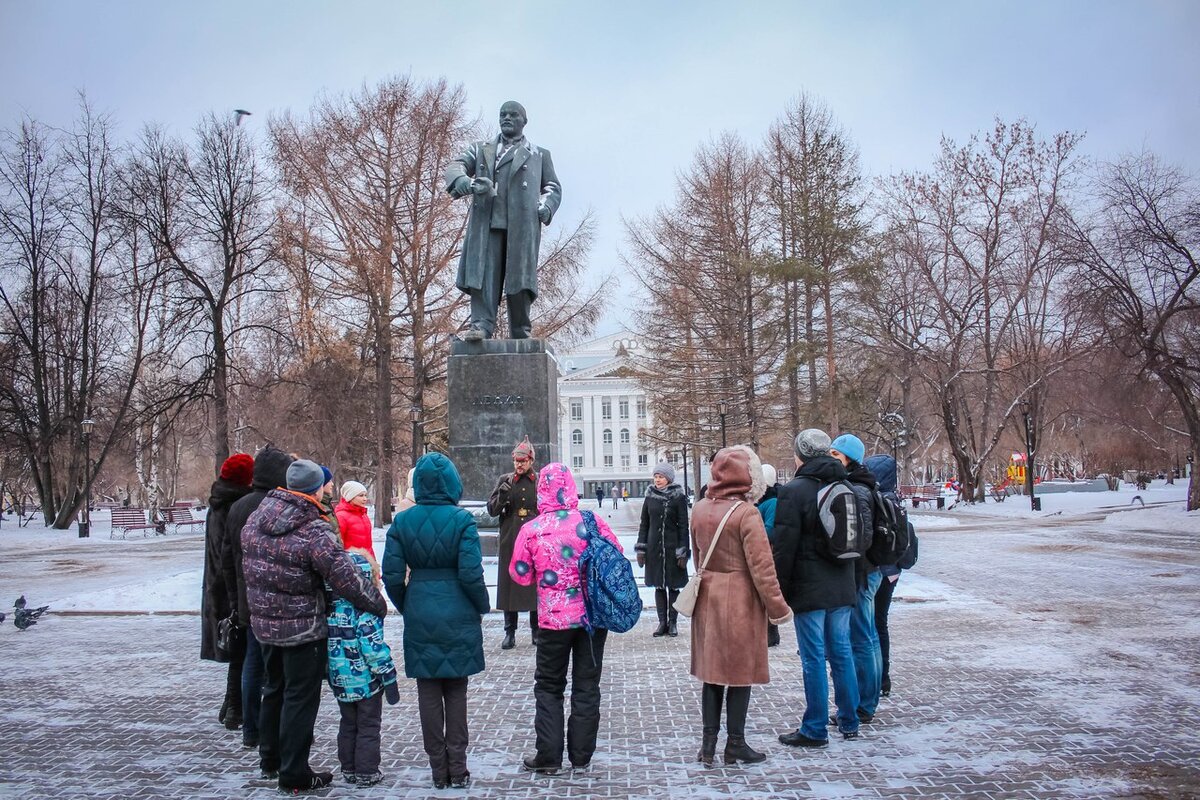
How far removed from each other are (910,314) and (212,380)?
84.9 ft

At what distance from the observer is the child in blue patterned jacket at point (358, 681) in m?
4.57

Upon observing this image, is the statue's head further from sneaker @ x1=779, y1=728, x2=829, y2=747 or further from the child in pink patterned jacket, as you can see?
sneaker @ x1=779, y1=728, x2=829, y2=747

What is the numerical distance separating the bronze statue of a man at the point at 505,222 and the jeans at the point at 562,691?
6.96 metres

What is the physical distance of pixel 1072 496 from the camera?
43219 millimetres

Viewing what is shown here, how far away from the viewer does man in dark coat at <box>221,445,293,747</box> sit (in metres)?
5.14

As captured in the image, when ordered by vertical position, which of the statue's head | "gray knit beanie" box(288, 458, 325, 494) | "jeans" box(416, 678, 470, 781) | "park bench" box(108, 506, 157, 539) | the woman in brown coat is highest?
the statue's head

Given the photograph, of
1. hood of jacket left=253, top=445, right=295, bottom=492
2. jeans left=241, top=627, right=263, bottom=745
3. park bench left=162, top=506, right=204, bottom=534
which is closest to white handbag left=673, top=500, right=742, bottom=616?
hood of jacket left=253, top=445, right=295, bottom=492

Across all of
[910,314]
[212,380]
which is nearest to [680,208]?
[910,314]

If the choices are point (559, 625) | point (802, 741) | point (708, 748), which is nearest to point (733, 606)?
point (708, 748)

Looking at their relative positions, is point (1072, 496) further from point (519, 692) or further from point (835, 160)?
point (519, 692)

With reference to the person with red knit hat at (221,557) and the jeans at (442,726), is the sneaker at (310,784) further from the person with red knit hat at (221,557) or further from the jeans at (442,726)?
the person with red knit hat at (221,557)

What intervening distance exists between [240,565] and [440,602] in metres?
1.56

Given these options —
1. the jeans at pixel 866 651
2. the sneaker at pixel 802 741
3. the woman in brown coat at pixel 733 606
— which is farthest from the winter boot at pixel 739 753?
the jeans at pixel 866 651

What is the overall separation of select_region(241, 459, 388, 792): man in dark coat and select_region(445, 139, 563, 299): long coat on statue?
7114 mm
